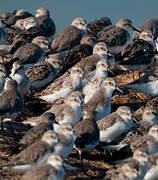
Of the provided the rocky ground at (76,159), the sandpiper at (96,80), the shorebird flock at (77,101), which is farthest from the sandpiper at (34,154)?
the sandpiper at (96,80)

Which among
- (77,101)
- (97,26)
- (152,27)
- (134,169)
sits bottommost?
(97,26)

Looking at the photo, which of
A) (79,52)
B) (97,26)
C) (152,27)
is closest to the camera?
(79,52)

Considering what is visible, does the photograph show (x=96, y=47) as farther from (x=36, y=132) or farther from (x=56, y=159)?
(x=56, y=159)

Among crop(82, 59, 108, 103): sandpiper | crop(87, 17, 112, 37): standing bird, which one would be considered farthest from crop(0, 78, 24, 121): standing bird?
crop(87, 17, 112, 37): standing bird

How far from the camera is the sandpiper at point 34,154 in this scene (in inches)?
402

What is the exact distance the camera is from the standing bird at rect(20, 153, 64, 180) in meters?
9.45

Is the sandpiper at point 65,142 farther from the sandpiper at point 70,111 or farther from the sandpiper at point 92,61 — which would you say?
the sandpiper at point 92,61

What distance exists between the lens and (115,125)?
13078 mm

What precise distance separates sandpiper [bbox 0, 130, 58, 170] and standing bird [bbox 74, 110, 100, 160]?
1048 mm

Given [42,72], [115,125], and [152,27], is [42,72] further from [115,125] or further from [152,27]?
[152,27]

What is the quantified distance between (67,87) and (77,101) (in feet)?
8.39

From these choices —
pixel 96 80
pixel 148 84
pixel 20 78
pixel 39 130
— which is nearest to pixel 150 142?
pixel 39 130

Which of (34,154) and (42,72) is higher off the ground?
(34,154)

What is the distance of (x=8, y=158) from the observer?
446 inches
